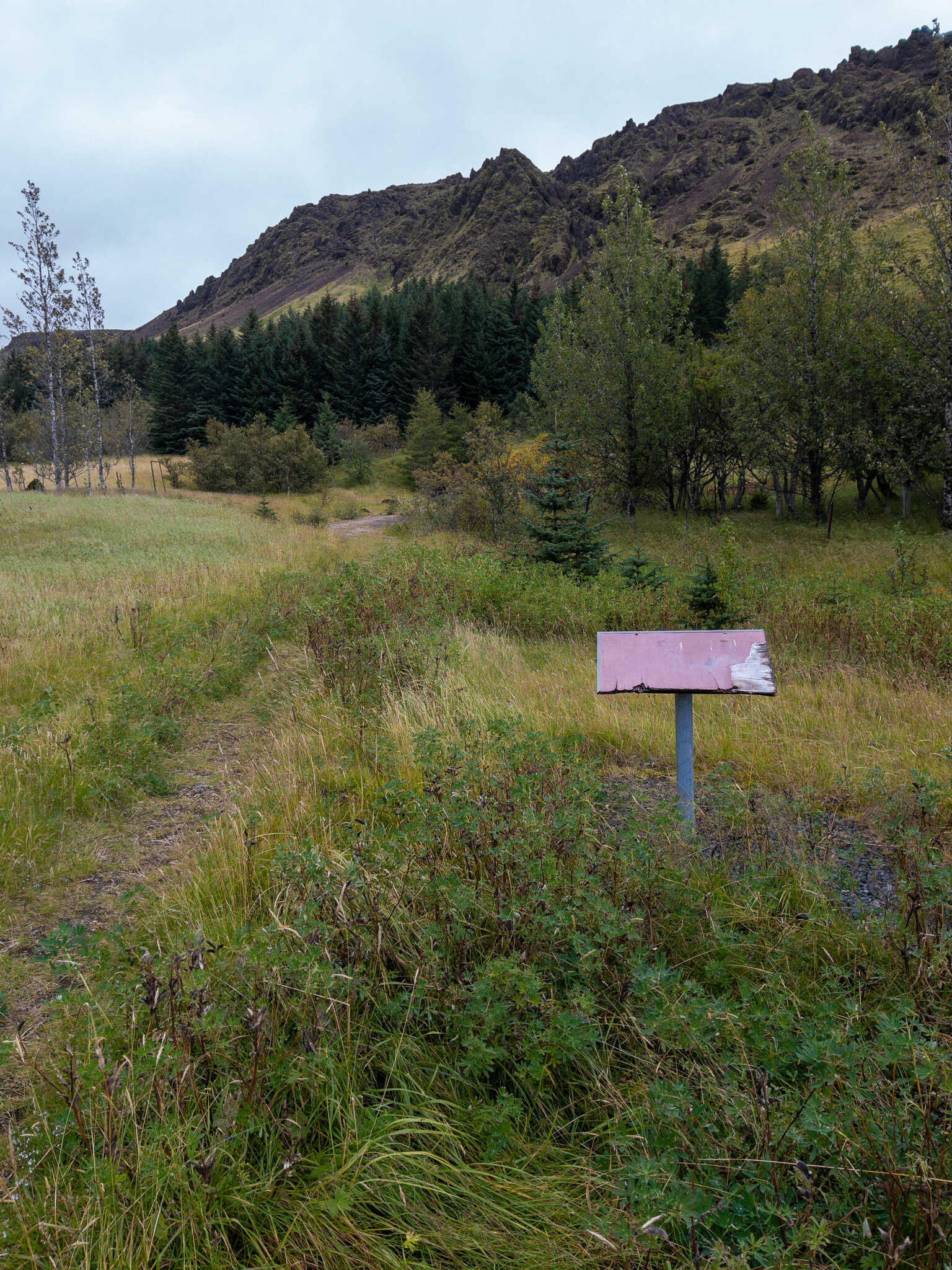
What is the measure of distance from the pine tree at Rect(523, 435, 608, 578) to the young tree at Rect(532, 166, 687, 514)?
1050cm

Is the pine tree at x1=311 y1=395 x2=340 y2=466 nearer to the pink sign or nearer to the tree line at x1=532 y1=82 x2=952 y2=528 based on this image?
the tree line at x1=532 y1=82 x2=952 y2=528

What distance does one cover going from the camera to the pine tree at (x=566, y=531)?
11203 millimetres

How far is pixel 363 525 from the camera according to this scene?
24.7 metres

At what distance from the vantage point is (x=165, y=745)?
5.23 metres

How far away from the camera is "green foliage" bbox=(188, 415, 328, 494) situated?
106 feet

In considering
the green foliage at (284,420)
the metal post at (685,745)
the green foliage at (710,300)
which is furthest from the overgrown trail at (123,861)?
the green foliage at (710,300)

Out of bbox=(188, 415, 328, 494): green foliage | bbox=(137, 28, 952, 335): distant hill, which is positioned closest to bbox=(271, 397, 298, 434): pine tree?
bbox=(188, 415, 328, 494): green foliage

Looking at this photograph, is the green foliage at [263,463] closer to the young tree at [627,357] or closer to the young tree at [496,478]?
the young tree at [496,478]

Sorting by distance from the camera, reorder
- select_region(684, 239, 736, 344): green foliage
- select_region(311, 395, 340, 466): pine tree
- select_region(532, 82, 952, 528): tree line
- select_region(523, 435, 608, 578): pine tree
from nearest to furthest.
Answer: select_region(523, 435, 608, 578): pine tree < select_region(532, 82, 952, 528): tree line < select_region(311, 395, 340, 466): pine tree < select_region(684, 239, 736, 344): green foliage

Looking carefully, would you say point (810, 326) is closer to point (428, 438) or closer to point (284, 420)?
point (428, 438)

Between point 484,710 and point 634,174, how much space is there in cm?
16236

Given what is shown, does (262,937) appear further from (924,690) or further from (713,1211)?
(924,690)

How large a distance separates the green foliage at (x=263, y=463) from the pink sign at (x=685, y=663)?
1243 inches

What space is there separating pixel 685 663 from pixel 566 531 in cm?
892
